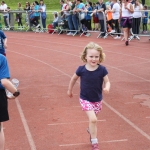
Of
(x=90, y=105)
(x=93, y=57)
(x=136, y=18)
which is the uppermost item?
(x=93, y=57)

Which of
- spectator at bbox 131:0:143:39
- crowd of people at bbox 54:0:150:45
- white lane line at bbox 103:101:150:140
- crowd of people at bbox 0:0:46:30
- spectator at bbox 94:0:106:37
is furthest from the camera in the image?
crowd of people at bbox 0:0:46:30

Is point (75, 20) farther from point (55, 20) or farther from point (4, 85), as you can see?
point (4, 85)

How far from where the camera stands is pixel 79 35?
21.7 m

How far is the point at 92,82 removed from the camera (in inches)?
232

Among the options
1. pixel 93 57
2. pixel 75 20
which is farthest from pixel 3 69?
pixel 75 20

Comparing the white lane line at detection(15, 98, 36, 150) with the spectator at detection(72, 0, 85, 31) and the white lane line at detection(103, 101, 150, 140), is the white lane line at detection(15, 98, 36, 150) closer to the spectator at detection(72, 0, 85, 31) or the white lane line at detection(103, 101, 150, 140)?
the white lane line at detection(103, 101, 150, 140)

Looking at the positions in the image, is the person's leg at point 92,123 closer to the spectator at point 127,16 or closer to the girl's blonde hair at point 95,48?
the girl's blonde hair at point 95,48

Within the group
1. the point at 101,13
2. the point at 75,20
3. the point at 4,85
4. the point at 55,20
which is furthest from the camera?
the point at 55,20

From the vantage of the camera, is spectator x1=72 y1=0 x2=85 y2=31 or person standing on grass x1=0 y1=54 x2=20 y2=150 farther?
spectator x1=72 y1=0 x2=85 y2=31

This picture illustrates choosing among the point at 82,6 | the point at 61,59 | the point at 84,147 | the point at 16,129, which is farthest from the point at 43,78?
the point at 82,6

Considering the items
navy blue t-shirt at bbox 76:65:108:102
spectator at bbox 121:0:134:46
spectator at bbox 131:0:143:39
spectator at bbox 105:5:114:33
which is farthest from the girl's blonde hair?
spectator at bbox 105:5:114:33

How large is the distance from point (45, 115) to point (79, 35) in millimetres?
14282

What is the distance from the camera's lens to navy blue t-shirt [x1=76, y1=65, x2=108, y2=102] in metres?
5.89

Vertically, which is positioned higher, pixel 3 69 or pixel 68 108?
pixel 3 69
